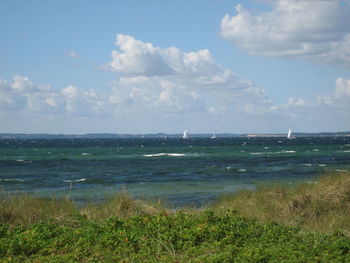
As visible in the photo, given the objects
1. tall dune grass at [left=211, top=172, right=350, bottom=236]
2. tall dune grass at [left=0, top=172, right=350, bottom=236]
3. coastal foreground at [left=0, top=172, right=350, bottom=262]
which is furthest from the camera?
tall dune grass at [left=211, top=172, right=350, bottom=236]

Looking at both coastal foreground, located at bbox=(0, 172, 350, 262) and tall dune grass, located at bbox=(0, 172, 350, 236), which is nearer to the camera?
coastal foreground, located at bbox=(0, 172, 350, 262)

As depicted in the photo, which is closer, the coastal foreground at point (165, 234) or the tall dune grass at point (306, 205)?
the coastal foreground at point (165, 234)

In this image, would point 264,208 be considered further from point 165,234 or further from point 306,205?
point 165,234

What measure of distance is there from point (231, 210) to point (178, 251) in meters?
3.09

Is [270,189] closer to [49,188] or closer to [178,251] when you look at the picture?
[178,251]

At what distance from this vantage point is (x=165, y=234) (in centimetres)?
933

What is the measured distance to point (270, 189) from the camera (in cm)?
1532

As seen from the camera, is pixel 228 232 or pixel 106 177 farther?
pixel 106 177

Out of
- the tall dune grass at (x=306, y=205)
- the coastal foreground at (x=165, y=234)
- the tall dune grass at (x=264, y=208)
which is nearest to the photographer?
the coastal foreground at (x=165, y=234)

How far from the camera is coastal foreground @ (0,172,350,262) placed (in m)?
8.25

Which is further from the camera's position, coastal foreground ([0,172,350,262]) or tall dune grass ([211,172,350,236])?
tall dune grass ([211,172,350,236])

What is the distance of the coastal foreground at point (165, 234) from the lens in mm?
8250

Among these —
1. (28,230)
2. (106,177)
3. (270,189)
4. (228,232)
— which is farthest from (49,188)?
(228,232)

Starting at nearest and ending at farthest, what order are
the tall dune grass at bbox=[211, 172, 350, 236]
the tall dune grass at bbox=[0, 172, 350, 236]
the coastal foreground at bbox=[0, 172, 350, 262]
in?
the coastal foreground at bbox=[0, 172, 350, 262]
the tall dune grass at bbox=[0, 172, 350, 236]
the tall dune grass at bbox=[211, 172, 350, 236]
